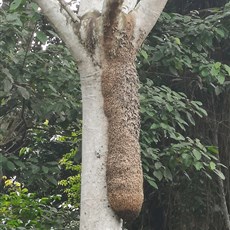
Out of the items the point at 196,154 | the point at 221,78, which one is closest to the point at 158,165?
the point at 196,154

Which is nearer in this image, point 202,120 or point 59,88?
point 59,88

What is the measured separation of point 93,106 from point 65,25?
421mm

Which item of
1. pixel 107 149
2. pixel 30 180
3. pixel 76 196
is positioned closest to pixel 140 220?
pixel 76 196

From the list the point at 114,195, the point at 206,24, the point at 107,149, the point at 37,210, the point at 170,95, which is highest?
the point at 206,24

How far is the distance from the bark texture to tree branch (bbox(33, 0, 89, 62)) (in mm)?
127

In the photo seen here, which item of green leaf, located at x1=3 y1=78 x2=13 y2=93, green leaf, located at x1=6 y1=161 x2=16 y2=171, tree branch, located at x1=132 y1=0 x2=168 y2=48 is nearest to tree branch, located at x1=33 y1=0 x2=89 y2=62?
tree branch, located at x1=132 y1=0 x2=168 y2=48

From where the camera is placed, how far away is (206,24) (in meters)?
4.96

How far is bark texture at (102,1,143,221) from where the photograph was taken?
2.54m

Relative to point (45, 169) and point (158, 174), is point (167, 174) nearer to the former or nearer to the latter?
point (158, 174)

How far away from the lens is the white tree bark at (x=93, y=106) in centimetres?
256

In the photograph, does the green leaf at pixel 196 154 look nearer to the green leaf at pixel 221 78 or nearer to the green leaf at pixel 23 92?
the green leaf at pixel 221 78

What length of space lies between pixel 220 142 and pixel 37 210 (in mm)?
2138

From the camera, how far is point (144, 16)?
2855mm

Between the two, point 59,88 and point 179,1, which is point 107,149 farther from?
point 179,1
